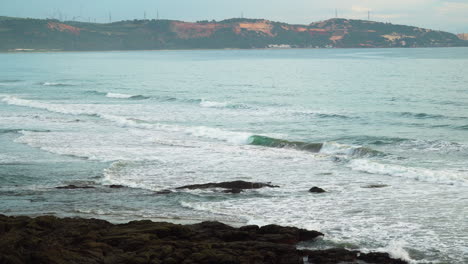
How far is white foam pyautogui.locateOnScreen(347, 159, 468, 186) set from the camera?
64.2ft

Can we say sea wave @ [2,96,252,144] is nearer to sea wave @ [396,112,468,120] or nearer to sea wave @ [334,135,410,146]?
sea wave @ [334,135,410,146]

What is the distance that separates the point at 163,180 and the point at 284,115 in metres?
21.4

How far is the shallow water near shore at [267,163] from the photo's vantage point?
15172mm

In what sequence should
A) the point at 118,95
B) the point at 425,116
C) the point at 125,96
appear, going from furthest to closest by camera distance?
the point at 118,95
the point at 125,96
the point at 425,116

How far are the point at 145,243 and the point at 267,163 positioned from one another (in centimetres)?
1250

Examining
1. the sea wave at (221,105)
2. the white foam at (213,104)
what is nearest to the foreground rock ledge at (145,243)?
the sea wave at (221,105)

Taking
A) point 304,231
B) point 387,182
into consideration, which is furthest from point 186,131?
point 304,231

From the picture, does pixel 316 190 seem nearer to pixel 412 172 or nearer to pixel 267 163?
pixel 412 172

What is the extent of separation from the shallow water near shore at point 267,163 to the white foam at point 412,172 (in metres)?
0.07

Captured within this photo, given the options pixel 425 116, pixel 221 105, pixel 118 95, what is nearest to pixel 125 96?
pixel 118 95

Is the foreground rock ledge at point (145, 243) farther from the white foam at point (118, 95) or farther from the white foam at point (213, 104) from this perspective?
the white foam at point (118, 95)

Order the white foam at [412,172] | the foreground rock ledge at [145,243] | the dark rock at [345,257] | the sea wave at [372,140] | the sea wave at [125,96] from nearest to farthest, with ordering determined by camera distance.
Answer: the foreground rock ledge at [145,243], the dark rock at [345,257], the white foam at [412,172], the sea wave at [372,140], the sea wave at [125,96]

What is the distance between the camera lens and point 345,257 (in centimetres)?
1181

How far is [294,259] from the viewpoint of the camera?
11383 mm
